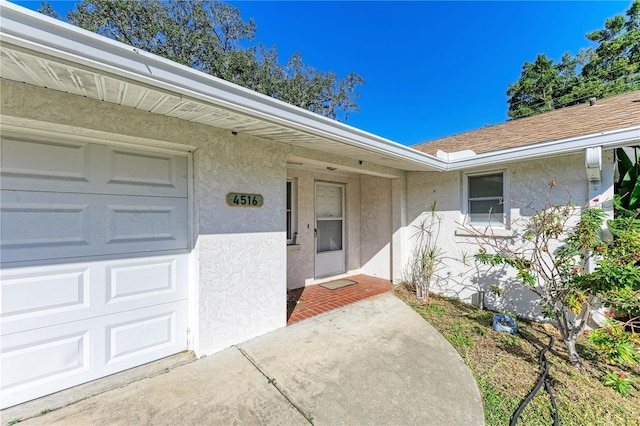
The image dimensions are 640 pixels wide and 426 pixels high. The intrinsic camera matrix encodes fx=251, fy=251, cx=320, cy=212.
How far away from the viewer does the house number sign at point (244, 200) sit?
3.50 m

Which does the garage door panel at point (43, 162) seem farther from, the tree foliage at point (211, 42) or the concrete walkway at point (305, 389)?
the tree foliage at point (211, 42)

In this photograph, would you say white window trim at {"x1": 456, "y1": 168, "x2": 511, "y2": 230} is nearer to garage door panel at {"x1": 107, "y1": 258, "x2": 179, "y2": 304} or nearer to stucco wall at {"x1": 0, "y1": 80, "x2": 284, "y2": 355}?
stucco wall at {"x1": 0, "y1": 80, "x2": 284, "y2": 355}

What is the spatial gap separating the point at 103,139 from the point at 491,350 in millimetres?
5675

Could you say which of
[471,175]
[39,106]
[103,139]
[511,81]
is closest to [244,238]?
[103,139]

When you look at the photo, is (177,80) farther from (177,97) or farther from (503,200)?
(503,200)

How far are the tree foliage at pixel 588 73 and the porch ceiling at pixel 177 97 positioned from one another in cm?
2046

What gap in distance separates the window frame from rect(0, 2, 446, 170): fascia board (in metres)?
3.94

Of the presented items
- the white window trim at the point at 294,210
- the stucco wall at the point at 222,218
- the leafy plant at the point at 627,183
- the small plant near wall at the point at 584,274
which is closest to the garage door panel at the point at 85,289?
the stucco wall at the point at 222,218

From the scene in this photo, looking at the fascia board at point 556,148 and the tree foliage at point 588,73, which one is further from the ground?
the tree foliage at point 588,73

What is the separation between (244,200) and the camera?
3633mm

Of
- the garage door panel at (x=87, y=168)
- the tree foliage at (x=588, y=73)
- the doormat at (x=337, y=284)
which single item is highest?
the tree foliage at (x=588, y=73)

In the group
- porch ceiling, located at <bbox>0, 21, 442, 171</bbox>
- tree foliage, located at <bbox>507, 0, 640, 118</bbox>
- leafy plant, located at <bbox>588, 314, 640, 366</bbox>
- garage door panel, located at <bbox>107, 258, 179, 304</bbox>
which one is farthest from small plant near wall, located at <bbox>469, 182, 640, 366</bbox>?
tree foliage, located at <bbox>507, 0, 640, 118</bbox>

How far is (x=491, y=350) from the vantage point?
3627 millimetres

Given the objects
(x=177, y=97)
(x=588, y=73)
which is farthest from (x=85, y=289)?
(x=588, y=73)
